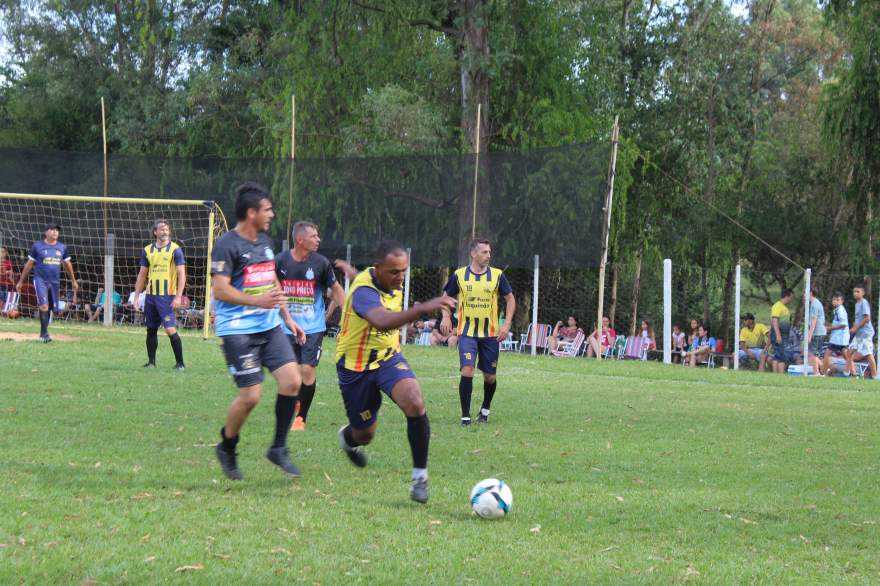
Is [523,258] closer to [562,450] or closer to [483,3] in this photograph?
[483,3]

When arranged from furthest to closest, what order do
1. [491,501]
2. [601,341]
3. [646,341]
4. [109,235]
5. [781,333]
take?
[646,341] < [109,235] < [601,341] < [781,333] < [491,501]

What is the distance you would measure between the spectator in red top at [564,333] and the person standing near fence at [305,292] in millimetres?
16662

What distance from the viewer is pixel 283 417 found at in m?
7.71

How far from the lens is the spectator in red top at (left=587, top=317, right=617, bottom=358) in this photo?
24266 millimetres

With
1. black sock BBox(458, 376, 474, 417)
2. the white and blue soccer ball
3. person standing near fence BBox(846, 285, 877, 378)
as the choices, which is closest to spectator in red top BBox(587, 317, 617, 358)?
person standing near fence BBox(846, 285, 877, 378)

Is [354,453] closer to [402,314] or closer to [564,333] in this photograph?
[402,314]

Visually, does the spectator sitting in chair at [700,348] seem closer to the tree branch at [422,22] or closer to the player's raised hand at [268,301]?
the tree branch at [422,22]

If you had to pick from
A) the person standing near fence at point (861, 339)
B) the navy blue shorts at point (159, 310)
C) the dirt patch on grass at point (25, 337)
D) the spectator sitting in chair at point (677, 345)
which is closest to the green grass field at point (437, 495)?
the navy blue shorts at point (159, 310)

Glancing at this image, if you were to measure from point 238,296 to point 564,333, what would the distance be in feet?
65.7

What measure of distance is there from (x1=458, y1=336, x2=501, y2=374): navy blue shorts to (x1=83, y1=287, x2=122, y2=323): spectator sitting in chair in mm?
17820

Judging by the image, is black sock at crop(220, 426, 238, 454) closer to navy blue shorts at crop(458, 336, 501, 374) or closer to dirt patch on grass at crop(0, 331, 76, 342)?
navy blue shorts at crop(458, 336, 501, 374)

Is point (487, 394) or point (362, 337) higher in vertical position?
point (362, 337)

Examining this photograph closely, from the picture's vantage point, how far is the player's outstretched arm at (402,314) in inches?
240

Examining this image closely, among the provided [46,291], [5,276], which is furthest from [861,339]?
[5,276]
